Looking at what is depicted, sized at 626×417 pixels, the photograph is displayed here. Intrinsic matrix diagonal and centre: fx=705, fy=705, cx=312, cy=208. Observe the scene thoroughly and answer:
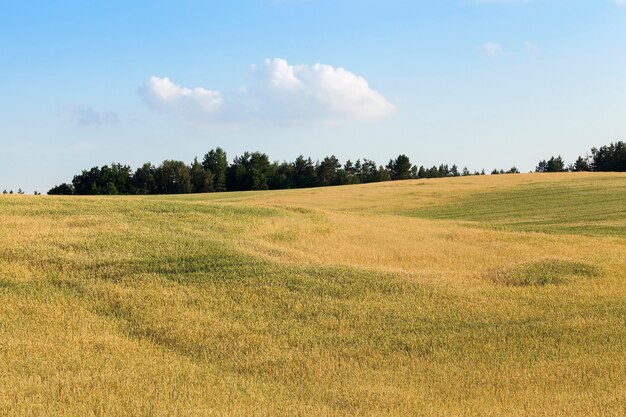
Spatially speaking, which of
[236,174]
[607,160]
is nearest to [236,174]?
[236,174]

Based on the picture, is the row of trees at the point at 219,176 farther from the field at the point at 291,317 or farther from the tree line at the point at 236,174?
the field at the point at 291,317

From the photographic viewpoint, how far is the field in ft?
27.2

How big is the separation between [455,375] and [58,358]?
17.6 ft

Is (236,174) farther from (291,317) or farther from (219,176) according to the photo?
(291,317)

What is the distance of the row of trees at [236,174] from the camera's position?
82438 mm

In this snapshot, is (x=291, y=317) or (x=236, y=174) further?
(x=236, y=174)

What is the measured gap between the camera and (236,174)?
3450 inches

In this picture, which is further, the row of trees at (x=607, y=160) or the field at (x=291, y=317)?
the row of trees at (x=607, y=160)

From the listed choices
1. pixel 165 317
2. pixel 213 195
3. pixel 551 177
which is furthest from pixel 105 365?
pixel 551 177

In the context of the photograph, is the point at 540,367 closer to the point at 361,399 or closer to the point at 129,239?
the point at 361,399

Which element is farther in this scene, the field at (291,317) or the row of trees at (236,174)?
the row of trees at (236,174)

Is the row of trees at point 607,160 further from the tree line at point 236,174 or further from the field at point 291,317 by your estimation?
the field at point 291,317

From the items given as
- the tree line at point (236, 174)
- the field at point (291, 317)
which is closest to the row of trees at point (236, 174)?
the tree line at point (236, 174)

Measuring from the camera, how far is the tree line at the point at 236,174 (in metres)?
82.4
